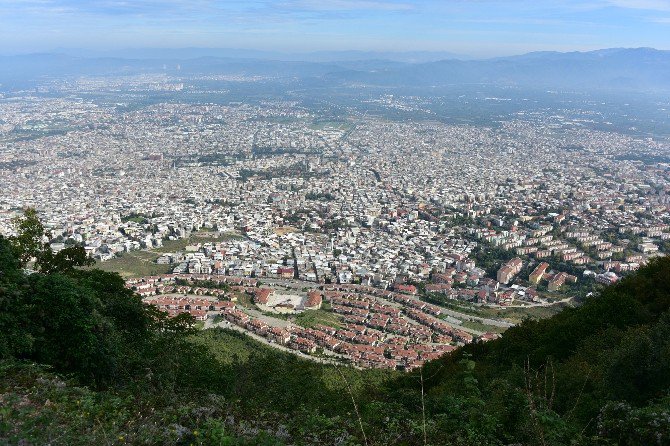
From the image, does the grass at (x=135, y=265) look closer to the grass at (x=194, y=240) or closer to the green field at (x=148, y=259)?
the green field at (x=148, y=259)

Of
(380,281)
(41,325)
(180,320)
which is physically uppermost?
(41,325)

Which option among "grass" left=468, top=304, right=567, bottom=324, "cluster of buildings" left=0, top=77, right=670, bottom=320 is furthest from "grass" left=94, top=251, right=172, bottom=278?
"grass" left=468, top=304, right=567, bottom=324

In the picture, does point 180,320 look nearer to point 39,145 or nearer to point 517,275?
point 517,275

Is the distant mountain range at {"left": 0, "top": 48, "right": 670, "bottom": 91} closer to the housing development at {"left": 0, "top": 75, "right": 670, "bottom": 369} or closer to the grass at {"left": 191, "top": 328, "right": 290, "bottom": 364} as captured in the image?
the housing development at {"left": 0, "top": 75, "right": 670, "bottom": 369}

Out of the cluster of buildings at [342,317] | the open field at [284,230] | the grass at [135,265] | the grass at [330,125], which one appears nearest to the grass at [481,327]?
the cluster of buildings at [342,317]

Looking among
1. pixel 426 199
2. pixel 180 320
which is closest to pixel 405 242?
pixel 426 199
